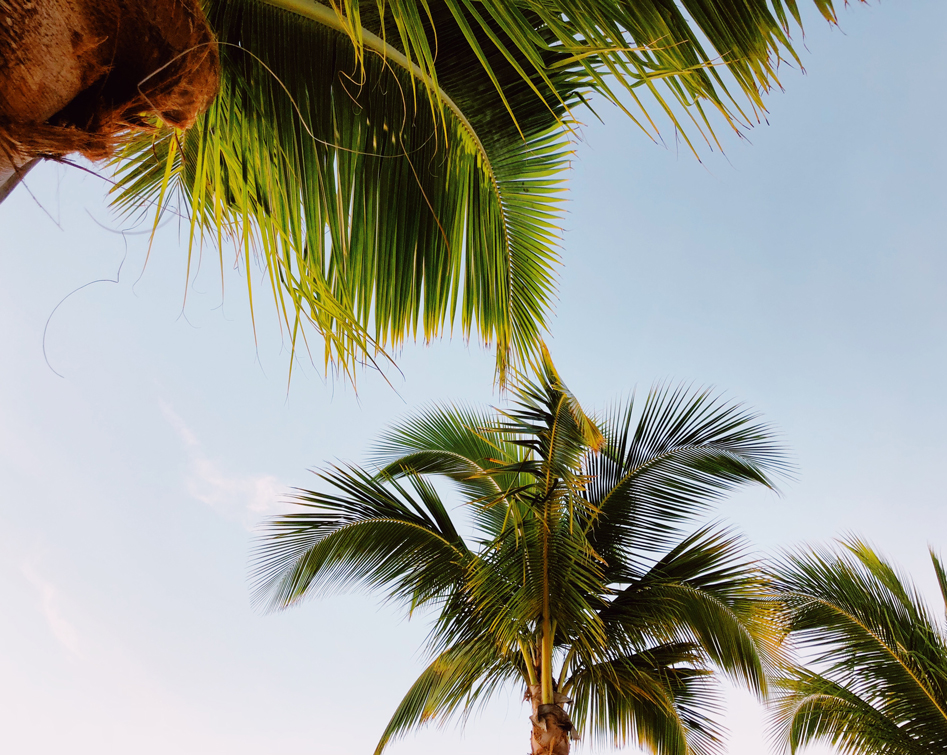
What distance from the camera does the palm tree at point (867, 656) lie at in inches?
250

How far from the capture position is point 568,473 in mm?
4852

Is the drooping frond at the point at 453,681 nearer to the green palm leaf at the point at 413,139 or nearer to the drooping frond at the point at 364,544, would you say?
the drooping frond at the point at 364,544

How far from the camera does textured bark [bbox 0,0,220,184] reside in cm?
74

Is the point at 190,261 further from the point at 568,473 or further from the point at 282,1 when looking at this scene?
the point at 568,473

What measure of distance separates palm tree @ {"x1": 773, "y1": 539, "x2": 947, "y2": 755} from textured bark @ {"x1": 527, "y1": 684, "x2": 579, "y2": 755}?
2.48 meters

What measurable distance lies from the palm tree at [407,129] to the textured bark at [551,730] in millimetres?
4045

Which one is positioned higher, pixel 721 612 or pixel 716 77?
pixel 716 77

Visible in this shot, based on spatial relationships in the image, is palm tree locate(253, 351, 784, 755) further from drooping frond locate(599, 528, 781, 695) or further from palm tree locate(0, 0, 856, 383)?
palm tree locate(0, 0, 856, 383)

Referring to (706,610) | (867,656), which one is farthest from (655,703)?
(867,656)

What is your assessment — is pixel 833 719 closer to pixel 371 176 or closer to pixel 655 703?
pixel 655 703

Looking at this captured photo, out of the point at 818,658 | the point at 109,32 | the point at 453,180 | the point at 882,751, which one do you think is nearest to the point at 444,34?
the point at 453,180

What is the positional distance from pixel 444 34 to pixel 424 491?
4.91 meters

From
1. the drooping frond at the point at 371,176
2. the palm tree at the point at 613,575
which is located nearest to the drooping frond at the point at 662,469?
the palm tree at the point at 613,575

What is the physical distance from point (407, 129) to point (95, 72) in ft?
3.12
